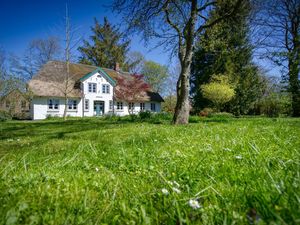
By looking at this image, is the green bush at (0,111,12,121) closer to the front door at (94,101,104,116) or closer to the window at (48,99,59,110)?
the window at (48,99,59,110)

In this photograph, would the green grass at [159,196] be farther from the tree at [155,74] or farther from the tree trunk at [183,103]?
the tree at [155,74]

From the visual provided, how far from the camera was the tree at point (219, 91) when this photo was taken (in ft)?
79.8

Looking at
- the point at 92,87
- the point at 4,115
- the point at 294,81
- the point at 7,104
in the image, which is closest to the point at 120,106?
the point at 92,87

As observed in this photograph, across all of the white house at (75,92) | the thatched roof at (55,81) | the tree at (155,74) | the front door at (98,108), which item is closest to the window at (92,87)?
the white house at (75,92)

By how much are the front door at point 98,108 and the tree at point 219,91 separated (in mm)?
17672

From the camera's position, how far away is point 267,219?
35.0 inches

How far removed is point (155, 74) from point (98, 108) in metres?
18.2

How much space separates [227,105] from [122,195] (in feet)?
92.4

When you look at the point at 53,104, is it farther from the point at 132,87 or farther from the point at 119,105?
the point at 132,87

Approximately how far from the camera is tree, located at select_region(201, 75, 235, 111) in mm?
24312

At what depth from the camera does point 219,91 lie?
2433 centimetres

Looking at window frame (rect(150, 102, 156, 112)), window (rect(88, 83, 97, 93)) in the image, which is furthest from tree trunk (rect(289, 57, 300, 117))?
window frame (rect(150, 102, 156, 112))

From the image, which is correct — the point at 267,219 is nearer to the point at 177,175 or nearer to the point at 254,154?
the point at 177,175

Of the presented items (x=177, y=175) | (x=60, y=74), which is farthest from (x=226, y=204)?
(x=60, y=74)
